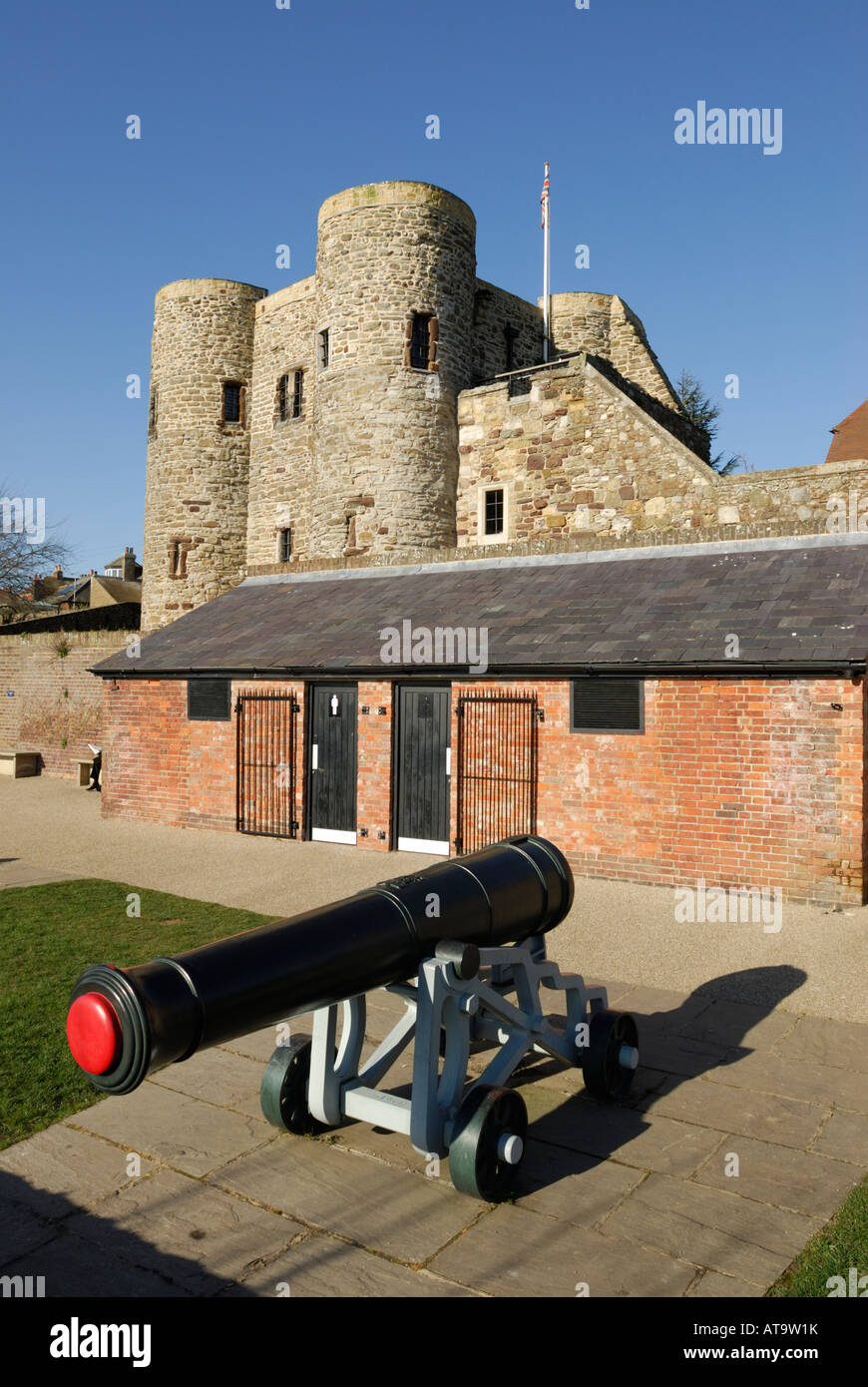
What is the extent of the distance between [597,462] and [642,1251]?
18.6 m

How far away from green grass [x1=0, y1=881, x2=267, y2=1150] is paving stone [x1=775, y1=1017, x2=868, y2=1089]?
172 inches

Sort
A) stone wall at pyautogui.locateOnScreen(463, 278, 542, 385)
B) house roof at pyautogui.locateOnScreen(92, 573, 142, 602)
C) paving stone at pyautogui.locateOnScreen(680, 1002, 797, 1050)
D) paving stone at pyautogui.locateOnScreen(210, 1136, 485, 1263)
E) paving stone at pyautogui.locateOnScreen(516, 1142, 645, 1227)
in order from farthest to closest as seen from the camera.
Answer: house roof at pyautogui.locateOnScreen(92, 573, 142, 602) → stone wall at pyautogui.locateOnScreen(463, 278, 542, 385) → paving stone at pyautogui.locateOnScreen(680, 1002, 797, 1050) → paving stone at pyautogui.locateOnScreen(516, 1142, 645, 1227) → paving stone at pyautogui.locateOnScreen(210, 1136, 485, 1263)

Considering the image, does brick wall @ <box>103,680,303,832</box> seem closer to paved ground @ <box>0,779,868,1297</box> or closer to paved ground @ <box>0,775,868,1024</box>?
paved ground @ <box>0,775,868,1024</box>

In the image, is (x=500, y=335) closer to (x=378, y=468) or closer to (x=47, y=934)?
(x=378, y=468)

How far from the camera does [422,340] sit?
74.7 feet

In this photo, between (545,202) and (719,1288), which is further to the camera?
(545,202)

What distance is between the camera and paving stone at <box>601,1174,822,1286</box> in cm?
363

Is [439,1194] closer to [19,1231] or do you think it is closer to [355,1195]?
[355,1195]

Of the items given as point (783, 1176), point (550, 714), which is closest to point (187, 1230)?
point (783, 1176)

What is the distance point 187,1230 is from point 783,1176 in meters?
2.77

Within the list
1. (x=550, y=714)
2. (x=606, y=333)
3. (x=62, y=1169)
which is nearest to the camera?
(x=62, y=1169)

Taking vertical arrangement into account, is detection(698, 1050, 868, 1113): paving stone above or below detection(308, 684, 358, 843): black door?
below

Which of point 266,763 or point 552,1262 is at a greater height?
Answer: point 266,763

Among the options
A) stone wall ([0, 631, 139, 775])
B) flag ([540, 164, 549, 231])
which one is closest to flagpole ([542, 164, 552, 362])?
flag ([540, 164, 549, 231])
